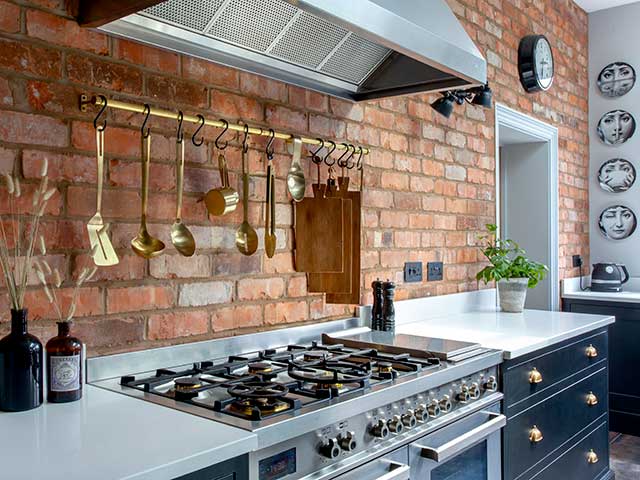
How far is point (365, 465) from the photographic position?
139 centimetres

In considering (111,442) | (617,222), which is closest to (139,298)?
(111,442)

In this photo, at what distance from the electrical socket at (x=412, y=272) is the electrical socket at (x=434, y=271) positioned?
8 centimetres

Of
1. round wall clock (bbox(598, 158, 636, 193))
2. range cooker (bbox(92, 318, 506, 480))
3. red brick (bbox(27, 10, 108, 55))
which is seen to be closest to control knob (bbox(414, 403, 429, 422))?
range cooker (bbox(92, 318, 506, 480))

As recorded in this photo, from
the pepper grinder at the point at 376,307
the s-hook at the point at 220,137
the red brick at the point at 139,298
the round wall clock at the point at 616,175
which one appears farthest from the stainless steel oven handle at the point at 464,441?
the round wall clock at the point at 616,175

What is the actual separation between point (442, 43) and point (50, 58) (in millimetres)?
1075

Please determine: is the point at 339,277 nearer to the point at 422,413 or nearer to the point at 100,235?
the point at 422,413

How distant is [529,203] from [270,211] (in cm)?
262

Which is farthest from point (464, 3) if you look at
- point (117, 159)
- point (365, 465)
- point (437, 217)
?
point (365, 465)

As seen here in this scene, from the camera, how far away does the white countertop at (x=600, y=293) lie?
12.3ft

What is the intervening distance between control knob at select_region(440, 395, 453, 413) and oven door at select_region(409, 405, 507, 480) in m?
0.05

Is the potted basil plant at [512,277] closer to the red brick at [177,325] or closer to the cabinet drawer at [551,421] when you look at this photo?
the cabinet drawer at [551,421]

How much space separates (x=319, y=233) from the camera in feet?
6.75

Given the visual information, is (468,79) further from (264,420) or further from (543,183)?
(543,183)

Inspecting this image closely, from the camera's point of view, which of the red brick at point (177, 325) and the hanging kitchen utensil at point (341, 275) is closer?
the red brick at point (177, 325)
